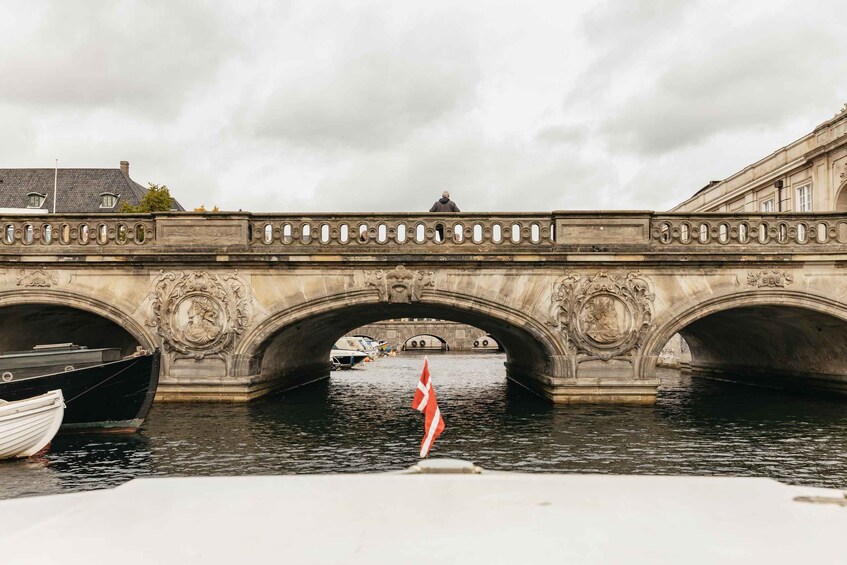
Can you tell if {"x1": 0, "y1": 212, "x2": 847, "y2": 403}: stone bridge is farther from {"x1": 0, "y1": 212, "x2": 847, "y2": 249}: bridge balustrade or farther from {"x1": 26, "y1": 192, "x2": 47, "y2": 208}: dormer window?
{"x1": 26, "y1": 192, "x2": 47, "y2": 208}: dormer window

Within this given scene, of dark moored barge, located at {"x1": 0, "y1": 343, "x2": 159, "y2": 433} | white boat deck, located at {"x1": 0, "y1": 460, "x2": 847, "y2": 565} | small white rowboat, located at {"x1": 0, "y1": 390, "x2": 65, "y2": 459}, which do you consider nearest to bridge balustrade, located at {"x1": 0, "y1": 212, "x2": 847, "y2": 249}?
dark moored barge, located at {"x1": 0, "y1": 343, "x2": 159, "y2": 433}

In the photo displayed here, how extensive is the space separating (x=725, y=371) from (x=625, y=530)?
94.0 feet

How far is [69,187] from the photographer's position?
2095 inches

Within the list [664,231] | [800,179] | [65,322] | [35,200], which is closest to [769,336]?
[664,231]

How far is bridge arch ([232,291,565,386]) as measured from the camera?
1773cm

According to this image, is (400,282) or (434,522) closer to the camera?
(434,522)

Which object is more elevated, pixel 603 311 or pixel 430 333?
pixel 603 311

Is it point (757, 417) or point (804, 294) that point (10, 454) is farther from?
point (804, 294)

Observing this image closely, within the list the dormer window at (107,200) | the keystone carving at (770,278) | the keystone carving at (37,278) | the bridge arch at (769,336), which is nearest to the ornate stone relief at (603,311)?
the bridge arch at (769,336)

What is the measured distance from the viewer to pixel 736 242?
1766 cm

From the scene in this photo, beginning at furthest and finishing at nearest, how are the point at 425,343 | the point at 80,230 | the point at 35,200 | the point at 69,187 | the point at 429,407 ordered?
the point at 425,343 → the point at 69,187 → the point at 35,200 → the point at 80,230 → the point at 429,407

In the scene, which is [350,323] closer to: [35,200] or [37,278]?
[37,278]

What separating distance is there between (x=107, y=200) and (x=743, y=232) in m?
48.3

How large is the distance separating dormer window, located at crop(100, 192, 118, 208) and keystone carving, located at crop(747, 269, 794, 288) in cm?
4822
